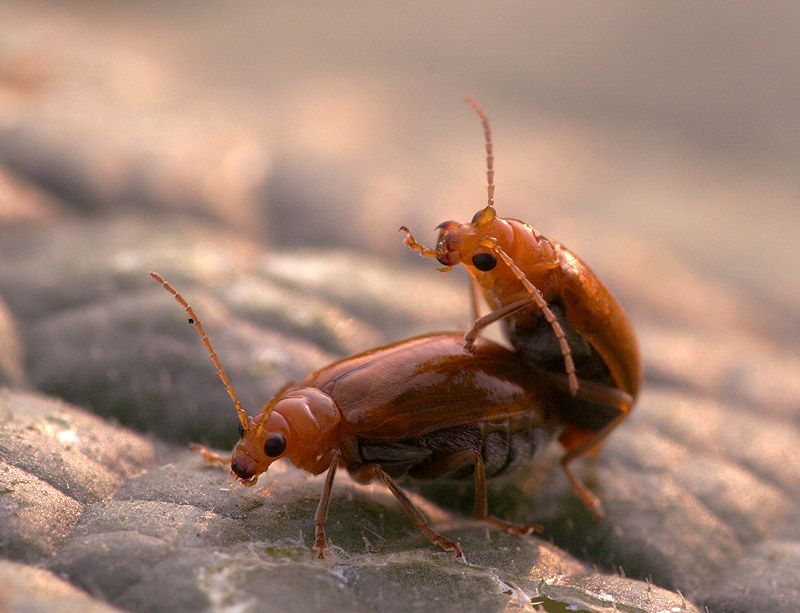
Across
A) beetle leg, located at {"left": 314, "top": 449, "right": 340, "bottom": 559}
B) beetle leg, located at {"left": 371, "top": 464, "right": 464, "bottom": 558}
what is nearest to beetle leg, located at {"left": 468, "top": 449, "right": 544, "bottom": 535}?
beetle leg, located at {"left": 371, "top": 464, "right": 464, "bottom": 558}

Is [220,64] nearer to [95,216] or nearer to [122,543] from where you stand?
[95,216]

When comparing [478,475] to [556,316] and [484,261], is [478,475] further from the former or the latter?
[484,261]

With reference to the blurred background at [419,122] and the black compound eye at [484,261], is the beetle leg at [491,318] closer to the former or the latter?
the black compound eye at [484,261]

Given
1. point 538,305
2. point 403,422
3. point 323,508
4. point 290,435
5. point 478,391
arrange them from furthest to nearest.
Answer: point 538,305 < point 478,391 < point 403,422 < point 290,435 < point 323,508

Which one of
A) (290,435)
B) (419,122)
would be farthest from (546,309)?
(419,122)

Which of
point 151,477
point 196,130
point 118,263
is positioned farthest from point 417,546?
point 196,130

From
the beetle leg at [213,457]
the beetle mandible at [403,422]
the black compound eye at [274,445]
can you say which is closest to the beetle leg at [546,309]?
the beetle mandible at [403,422]
